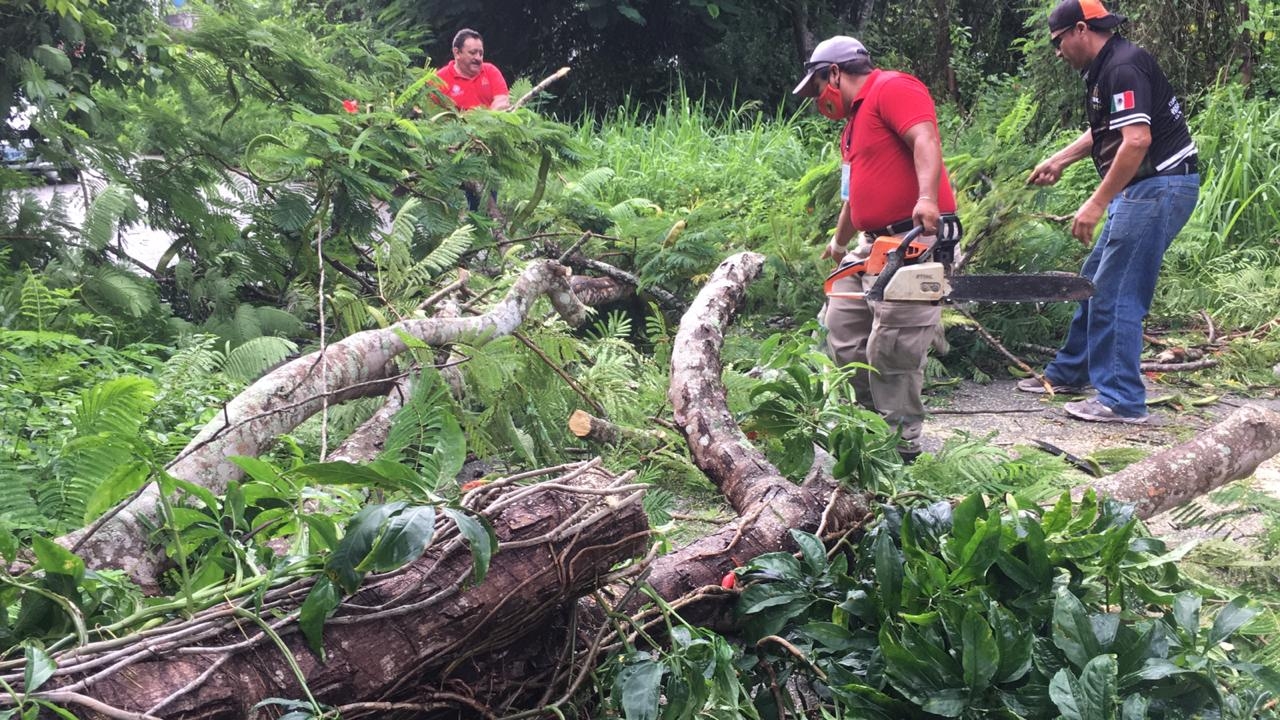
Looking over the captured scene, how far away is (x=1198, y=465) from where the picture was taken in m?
3.36

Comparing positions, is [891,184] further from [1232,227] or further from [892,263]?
[1232,227]

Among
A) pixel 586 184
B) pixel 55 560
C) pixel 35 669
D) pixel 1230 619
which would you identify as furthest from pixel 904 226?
pixel 35 669

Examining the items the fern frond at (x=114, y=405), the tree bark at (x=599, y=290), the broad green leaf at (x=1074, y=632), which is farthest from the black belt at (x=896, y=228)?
the fern frond at (x=114, y=405)

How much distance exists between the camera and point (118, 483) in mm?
1943

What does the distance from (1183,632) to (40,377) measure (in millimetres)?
3396

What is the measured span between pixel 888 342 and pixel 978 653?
2.78 meters

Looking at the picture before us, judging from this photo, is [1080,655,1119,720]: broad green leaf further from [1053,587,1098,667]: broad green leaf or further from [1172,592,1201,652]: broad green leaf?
[1172,592,1201,652]: broad green leaf

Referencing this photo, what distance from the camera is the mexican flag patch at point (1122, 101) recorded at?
4.89 m

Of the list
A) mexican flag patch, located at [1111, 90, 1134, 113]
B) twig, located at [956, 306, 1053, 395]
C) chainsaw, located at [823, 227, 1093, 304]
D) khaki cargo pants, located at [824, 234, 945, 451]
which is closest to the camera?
chainsaw, located at [823, 227, 1093, 304]

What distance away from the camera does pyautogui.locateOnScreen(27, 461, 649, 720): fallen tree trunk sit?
60.6 inches

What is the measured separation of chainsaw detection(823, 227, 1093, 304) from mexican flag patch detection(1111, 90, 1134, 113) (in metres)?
0.90

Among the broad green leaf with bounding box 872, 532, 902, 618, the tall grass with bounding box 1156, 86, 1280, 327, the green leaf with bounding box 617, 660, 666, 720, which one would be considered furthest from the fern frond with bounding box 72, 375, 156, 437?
the tall grass with bounding box 1156, 86, 1280, 327

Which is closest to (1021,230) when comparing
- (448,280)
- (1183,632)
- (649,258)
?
(649,258)

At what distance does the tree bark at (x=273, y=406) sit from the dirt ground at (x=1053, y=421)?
2471 millimetres
